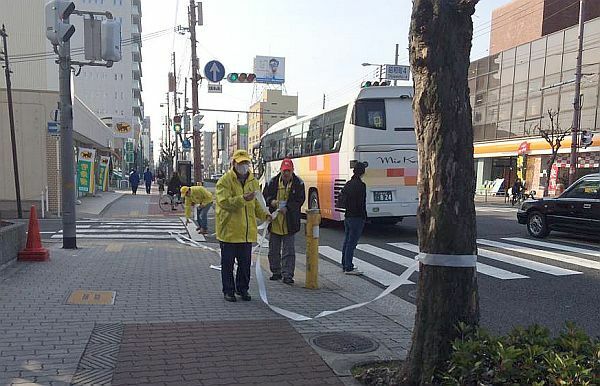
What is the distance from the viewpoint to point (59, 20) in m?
8.88

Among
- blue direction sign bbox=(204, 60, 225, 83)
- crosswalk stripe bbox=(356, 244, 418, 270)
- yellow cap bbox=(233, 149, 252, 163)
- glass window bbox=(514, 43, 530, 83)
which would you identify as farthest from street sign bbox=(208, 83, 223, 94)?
glass window bbox=(514, 43, 530, 83)

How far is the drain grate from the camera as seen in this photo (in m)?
3.64

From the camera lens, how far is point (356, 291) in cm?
711

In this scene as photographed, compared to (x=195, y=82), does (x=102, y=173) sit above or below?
below

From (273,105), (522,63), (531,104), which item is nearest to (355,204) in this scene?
(531,104)

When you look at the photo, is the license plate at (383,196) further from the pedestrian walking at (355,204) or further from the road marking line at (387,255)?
the pedestrian walking at (355,204)

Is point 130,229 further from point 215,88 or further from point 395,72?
→ point 395,72

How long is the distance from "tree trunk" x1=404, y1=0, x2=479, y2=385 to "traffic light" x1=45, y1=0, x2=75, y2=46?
25.2 feet

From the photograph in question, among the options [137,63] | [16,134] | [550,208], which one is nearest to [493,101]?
[550,208]

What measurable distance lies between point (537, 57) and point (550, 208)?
27251 mm

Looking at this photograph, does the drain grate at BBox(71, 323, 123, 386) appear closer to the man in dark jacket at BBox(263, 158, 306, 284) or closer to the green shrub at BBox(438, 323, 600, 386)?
the green shrub at BBox(438, 323, 600, 386)

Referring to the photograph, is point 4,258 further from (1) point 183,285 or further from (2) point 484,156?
(2) point 484,156

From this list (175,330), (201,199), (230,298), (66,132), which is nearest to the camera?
(175,330)

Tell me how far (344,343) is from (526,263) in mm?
6092
